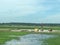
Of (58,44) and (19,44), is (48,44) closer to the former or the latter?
(58,44)

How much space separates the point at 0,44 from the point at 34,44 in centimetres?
369

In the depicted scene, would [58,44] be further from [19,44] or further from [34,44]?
[19,44]

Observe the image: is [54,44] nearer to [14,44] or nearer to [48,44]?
[48,44]

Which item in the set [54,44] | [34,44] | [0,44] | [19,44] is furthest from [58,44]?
[0,44]

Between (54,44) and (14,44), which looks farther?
(14,44)

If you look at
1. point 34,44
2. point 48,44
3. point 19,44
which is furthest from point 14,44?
point 48,44

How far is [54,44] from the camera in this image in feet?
74.4

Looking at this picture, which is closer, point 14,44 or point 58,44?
point 58,44

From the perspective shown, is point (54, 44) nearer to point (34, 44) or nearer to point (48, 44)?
point (48, 44)

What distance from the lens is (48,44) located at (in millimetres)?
22938

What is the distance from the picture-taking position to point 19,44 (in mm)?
24234

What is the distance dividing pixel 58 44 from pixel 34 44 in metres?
2.82

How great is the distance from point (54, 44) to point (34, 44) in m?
2.47

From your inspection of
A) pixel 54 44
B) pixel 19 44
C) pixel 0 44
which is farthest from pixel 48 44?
pixel 0 44
